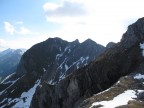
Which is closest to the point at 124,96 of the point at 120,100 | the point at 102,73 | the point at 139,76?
the point at 120,100

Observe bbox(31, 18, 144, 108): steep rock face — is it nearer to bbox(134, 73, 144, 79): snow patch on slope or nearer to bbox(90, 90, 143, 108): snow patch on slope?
bbox(134, 73, 144, 79): snow patch on slope

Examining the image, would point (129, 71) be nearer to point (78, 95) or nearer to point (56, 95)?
point (78, 95)

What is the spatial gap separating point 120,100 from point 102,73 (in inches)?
1539

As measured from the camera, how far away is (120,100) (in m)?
57.4

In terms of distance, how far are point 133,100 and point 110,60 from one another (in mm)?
41481

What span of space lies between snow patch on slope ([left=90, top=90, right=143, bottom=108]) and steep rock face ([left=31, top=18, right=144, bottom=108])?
72.6ft

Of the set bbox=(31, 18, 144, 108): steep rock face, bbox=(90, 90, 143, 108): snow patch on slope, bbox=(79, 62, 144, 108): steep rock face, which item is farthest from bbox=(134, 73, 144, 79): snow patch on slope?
bbox=(90, 90, 143, 108): snow patch on slope

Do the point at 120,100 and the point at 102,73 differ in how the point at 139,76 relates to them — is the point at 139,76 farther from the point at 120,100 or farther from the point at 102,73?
the point at 102,73

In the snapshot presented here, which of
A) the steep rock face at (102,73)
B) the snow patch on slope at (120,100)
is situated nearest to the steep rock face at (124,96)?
the snow patch on slope at (120,100)

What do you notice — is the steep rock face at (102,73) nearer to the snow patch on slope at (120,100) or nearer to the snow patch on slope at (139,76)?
the snow patch on slope at (139,76)

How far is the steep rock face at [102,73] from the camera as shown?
9031 centimetres

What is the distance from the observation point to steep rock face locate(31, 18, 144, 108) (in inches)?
3556

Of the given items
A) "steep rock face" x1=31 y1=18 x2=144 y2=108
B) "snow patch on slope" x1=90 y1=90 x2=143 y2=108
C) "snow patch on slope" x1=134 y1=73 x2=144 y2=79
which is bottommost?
"snow patch on slope" x1=90 y1=90 x2=143 y2=108

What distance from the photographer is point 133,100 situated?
56312 mm
